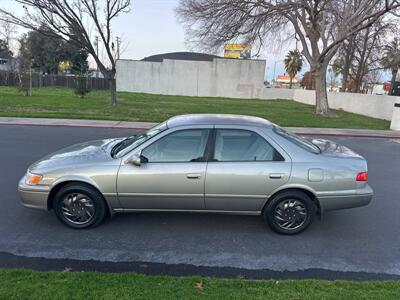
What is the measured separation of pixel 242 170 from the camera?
3.84 metres

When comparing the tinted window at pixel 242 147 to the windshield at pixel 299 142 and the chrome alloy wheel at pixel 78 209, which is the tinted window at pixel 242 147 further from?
the chrome alloy wheel at pixel 78 209

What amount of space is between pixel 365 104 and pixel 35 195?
76.6 ft

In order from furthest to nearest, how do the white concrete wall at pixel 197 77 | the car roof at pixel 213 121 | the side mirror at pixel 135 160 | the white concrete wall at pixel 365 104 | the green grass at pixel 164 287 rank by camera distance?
the white concrete wall at pixel 197 77, the white concrete wall at pixel 365 104, the car roof at pixel 213 121, the side mirror at pixel 135 160, the green grass at pixel 164 287

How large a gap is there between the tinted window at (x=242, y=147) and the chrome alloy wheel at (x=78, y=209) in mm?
1697

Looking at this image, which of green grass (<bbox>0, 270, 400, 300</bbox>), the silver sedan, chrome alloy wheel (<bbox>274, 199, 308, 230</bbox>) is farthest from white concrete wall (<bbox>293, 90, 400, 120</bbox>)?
green grass (<bbox>0, 270, 400, 300</bbox>)

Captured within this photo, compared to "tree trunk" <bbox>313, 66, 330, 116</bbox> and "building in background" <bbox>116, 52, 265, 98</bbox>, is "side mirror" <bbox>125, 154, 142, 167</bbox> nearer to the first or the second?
"tree trunk" <bbox>313, 66, 330, 116</bbox>

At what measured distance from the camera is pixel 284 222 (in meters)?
4.05

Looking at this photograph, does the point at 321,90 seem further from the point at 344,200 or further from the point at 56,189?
the point at 56,189

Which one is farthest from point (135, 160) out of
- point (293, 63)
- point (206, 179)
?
point (293, 63)

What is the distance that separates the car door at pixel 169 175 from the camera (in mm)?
3842

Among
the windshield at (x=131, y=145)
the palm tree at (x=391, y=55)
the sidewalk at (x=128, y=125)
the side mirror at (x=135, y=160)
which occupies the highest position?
the palm tree at (x=391, y=55)

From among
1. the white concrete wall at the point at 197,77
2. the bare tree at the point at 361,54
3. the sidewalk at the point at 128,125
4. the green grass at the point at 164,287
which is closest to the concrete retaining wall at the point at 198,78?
the white concrete wall at the point at 197,77

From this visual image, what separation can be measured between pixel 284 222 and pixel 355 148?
25.0 ft

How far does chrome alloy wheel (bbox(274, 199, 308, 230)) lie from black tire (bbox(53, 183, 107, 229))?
2.20m
